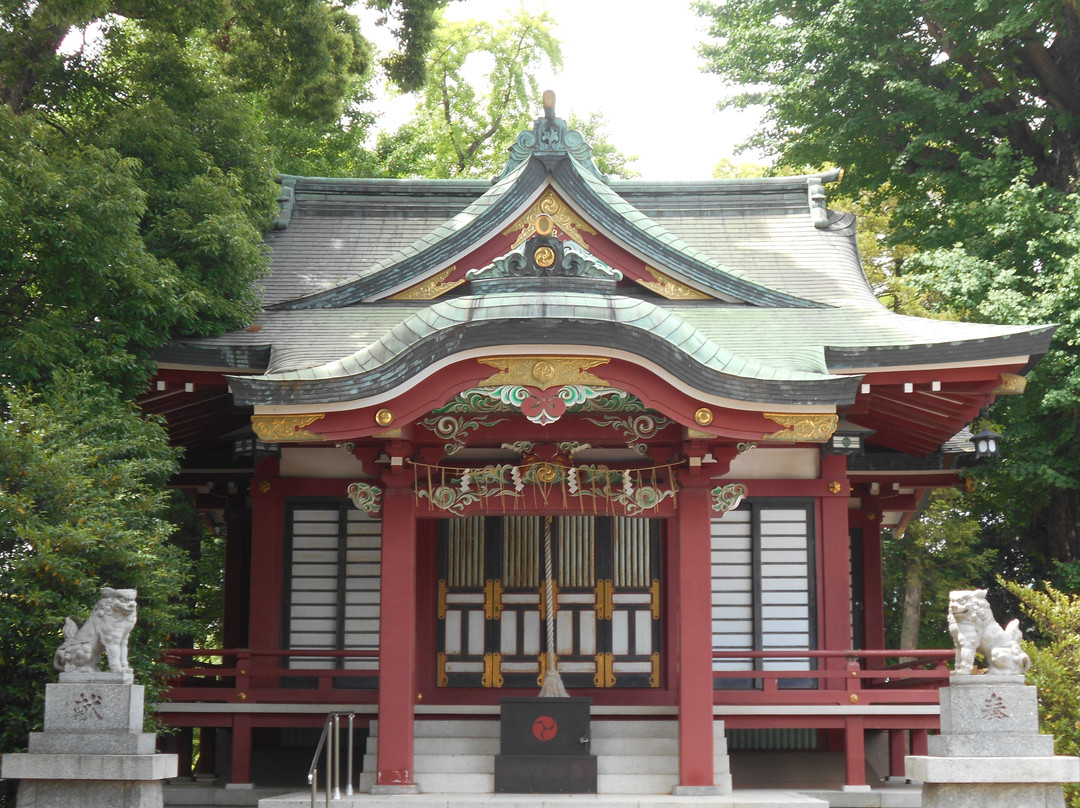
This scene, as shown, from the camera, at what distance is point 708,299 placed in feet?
41.1

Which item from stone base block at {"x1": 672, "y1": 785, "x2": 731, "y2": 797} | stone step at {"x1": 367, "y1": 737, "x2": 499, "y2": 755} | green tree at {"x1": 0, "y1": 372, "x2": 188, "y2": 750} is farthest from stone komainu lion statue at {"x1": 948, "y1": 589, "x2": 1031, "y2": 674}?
green tree at {"x1": 0, "y1": 372, "x2": 188, "y2": 750}

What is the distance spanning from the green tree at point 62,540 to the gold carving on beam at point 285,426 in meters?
0.99

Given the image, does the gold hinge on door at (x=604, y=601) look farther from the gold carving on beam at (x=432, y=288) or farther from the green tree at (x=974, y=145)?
the green tree at (x=974, y=145)

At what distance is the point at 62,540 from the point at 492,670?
4761mm

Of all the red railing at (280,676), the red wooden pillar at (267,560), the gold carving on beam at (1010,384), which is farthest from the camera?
the red wooden pillar at (267,560)

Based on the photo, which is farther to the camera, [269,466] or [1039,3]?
[1039,3]

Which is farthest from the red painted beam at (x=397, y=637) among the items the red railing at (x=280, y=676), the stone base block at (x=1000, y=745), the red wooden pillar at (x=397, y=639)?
the stone base block at (x=1000, y=745)

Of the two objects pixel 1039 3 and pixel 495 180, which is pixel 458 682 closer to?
pixel 495 180

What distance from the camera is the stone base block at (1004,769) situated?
8.24 meters

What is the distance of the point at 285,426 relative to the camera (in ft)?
32.4

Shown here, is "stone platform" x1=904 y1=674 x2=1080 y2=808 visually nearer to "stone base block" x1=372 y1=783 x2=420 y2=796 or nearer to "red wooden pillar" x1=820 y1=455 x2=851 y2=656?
"red wooden pillar" x1=820 y1=455 x2=851 y2=656

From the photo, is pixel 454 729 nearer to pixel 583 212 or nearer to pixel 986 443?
pixel 583 212

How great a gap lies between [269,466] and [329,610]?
1594 mm

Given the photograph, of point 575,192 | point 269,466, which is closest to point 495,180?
point 575,192
